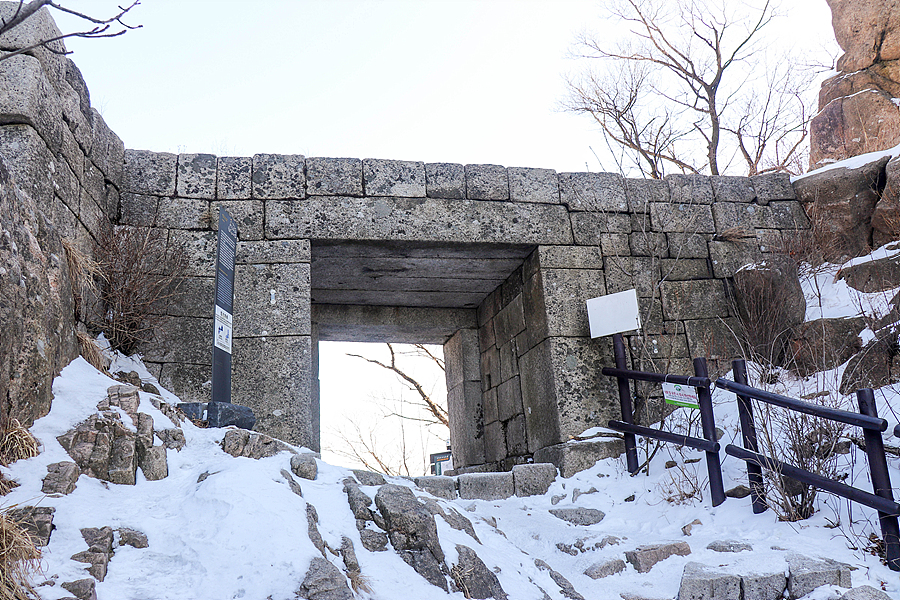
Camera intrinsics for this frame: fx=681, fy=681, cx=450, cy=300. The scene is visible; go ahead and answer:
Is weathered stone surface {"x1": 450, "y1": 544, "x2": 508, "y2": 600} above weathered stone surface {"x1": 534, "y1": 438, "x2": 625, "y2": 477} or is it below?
below

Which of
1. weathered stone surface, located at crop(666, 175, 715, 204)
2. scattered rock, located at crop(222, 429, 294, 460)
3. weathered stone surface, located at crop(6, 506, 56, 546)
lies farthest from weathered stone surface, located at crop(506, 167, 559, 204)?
weathered stone surface, located at crop(6, 506, 56, 546)

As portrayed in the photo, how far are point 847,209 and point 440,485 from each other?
4722 millimetres

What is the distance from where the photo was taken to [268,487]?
10.5 ft

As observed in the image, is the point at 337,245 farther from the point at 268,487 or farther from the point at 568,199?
the point at 268,487

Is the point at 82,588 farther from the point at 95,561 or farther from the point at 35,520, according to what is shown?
the point at 35,520

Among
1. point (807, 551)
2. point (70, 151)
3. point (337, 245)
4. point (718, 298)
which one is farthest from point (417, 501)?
point (718, 298)

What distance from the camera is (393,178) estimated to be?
235 inches

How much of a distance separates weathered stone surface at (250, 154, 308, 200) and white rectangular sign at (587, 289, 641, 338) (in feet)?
7.58

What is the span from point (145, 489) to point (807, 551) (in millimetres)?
3274

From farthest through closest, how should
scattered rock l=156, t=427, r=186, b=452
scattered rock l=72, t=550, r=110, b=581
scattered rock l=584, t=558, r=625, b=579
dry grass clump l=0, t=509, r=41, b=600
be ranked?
1. scattered rock l=584, t=558, r=625, b=579
2. scattered rock l=156, t=427, r=186, b=452
3. scattered rock l=72, t=550, r=110, b=581
4. dry grass clump l=0, t=509, r=41, b=600

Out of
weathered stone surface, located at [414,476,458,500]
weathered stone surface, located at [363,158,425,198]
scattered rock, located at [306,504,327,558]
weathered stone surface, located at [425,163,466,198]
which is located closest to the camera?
scattered rock, located at [306,504,327,558]

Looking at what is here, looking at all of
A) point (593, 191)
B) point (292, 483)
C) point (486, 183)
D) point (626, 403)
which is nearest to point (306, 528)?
point (292, 483)

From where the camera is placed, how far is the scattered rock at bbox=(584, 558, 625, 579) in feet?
12.3

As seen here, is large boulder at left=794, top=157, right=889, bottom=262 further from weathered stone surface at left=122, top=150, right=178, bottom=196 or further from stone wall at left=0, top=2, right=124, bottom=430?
stone wall at left=0, top=2, right=124, bottom=430
